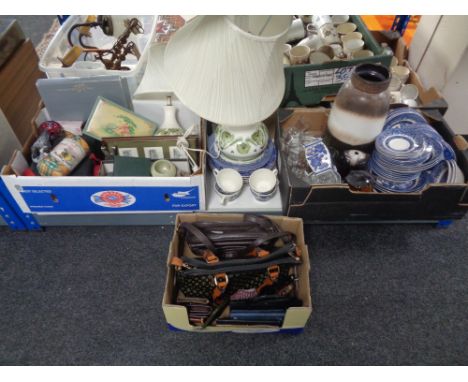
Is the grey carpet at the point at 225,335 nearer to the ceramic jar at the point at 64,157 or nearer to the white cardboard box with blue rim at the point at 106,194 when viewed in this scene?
the white cardboard box with blue rim at the point at 106,194

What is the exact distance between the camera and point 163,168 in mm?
1262

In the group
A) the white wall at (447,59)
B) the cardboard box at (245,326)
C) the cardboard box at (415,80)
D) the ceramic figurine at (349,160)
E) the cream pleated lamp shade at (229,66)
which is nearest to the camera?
the cream pleated lamp shade at (229,66)

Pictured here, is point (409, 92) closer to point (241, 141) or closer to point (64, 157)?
point (241, 141)

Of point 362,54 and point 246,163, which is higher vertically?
point 362,54

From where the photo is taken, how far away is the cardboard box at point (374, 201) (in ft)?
3.80

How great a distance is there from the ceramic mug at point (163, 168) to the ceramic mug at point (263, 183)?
0.91 feet

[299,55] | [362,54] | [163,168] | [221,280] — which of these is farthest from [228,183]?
[362,54]

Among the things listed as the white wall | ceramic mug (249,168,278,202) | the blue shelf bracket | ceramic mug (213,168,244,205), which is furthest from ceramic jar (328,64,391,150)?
the blue shelf bracket

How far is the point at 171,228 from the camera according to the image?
141 cm

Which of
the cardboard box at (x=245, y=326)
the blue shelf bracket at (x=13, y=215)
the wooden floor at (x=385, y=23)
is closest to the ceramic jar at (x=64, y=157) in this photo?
the blue shelf bracket at (x=13, y=215)

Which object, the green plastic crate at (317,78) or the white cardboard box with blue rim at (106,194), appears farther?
the green plastic crate at (317,78)

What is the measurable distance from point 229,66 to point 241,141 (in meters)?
0.35

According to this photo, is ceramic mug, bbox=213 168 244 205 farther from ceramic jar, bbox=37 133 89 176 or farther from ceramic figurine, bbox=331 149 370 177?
ceramic jar, bbox=37 133 89 176

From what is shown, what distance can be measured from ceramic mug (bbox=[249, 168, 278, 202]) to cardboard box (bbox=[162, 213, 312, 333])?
5.2 inches
